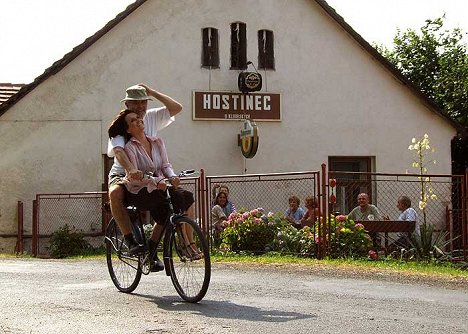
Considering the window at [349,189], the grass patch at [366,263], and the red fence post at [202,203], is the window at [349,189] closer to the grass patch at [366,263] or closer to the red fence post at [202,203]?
the grass patch at [366,263]

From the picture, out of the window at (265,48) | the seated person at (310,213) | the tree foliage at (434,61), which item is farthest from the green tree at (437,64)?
the seated person at (310,213)

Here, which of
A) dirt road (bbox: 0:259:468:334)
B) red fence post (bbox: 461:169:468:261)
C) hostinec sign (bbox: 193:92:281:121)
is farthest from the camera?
hostinec sign (bbox: 193:92:281:121)

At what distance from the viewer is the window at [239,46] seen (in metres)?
25.2

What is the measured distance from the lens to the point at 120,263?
9.73 metres

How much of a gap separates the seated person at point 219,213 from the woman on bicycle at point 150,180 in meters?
7.80

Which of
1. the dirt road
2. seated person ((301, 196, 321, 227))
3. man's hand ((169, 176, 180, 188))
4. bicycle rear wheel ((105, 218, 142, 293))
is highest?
man's hand ((169, 176, 180, 188))

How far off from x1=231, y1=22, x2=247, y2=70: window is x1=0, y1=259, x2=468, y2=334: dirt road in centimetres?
1409

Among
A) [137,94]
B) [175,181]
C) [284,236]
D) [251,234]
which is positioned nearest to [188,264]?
[175,181]

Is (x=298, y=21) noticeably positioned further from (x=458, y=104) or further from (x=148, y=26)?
(x=458, y=104)

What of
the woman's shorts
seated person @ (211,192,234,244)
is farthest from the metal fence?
the woman's shorts

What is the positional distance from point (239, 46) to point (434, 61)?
551 inches

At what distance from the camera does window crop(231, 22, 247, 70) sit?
25188 mm

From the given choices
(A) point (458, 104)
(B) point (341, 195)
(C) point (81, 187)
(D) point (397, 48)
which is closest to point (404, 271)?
(B) point (341, 195)

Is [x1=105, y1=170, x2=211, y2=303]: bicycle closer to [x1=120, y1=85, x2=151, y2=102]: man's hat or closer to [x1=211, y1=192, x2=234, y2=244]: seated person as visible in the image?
[x1=120, y1=85, x2=151, y2=102]: man's hat
